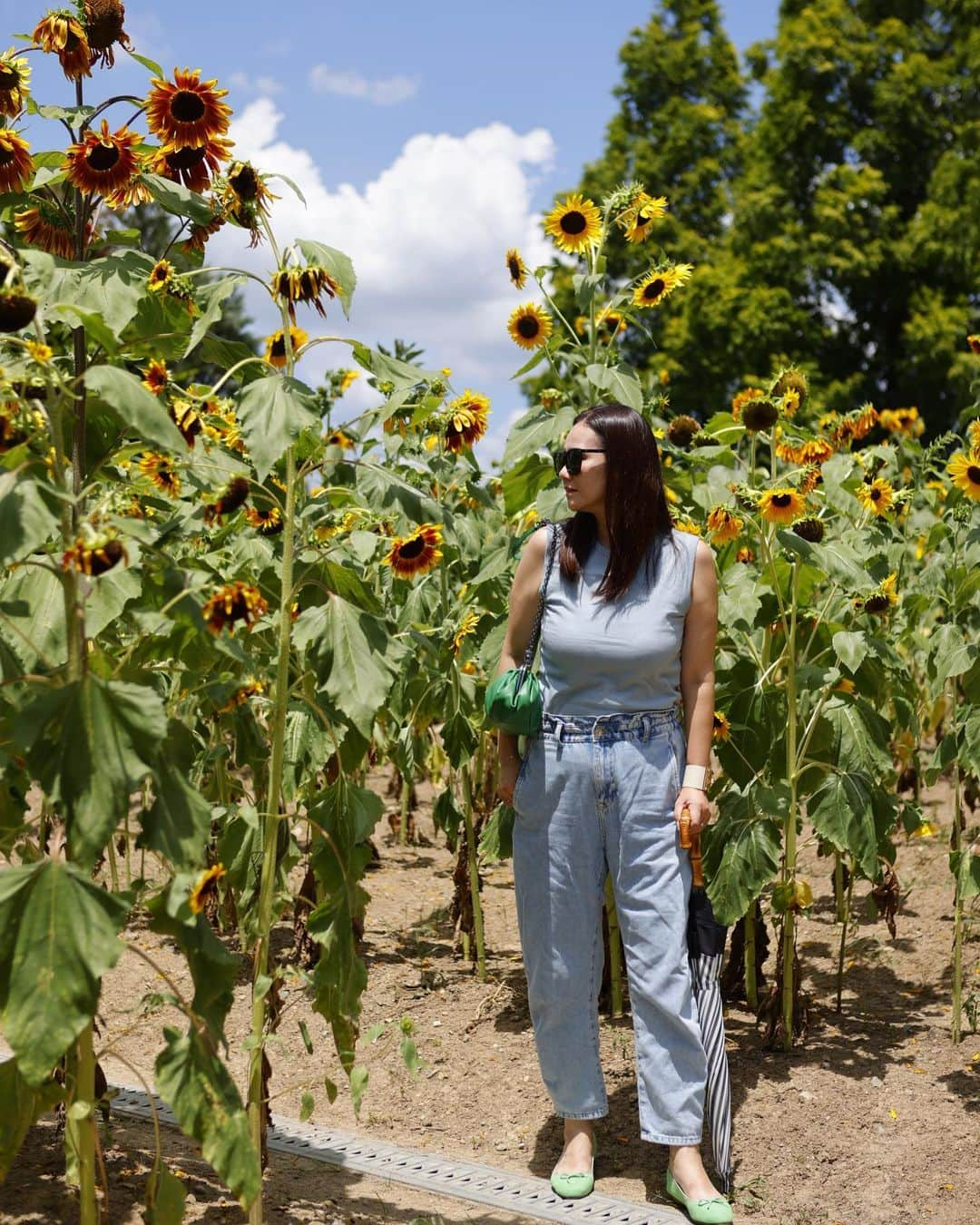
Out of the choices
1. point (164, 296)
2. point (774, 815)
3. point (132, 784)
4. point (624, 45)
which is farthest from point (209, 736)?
point (624, 45)

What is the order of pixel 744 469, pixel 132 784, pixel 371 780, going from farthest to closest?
pixel 371 780 → pixel 744 469 → pixel 132 784

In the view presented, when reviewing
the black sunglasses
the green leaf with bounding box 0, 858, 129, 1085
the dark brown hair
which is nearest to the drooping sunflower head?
the dark brown hair

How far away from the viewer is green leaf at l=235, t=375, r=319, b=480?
8.03 feet

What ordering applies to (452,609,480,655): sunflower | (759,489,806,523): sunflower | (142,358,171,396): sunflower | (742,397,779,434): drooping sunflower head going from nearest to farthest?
(142,358,171,396): sunflower, (759,489,806,523): sunflower, (742,397,779,434): drooping sunflower head, (452,609,480,655): sunflower

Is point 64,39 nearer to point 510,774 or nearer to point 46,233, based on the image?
point 46,233

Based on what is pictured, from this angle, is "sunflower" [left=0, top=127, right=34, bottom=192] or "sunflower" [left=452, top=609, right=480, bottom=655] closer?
"sunflower" [left=0, top=127, right=34, bottom=192]

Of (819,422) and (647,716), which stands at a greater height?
(819,422)

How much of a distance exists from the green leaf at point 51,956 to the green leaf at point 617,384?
231cm

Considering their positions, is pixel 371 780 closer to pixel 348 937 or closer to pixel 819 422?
pixel 819 422

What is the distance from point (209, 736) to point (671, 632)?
9.31 feet

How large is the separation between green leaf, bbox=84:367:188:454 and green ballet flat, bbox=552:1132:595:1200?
7.05 ft

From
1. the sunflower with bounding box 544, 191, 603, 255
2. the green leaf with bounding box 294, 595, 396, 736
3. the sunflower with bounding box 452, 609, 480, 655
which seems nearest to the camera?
the green leaf with bounding box 294, 595, 396, 736

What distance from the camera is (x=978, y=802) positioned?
7898mm

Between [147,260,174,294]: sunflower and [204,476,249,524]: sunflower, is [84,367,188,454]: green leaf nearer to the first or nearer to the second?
[204,476,249,524]: sunflower
